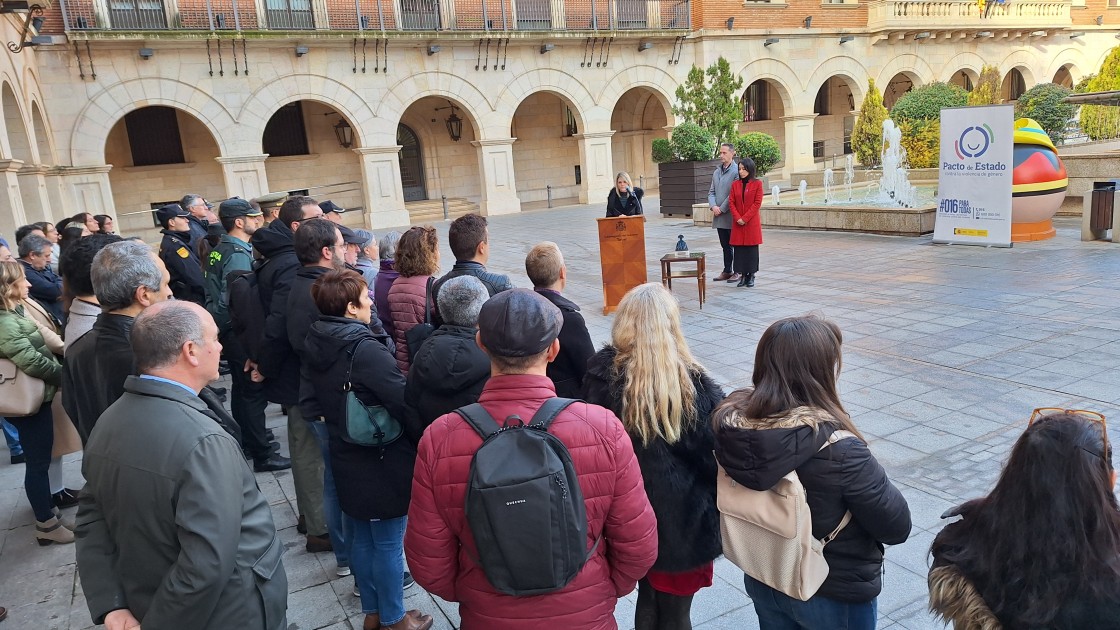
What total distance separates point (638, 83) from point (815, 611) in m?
23.2

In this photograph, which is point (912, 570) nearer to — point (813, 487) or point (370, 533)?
point (813, 487)

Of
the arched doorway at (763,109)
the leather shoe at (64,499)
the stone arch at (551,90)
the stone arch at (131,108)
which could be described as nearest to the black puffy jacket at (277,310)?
the leather shoe at (64,499)

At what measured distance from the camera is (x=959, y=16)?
1089 inches

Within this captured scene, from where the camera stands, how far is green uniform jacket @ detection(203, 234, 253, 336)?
17.1ft

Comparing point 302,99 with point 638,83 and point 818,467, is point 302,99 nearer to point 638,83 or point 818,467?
point 638,83

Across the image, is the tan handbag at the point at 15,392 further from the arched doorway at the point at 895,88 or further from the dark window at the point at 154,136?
the arched doorway at the point at 895,88

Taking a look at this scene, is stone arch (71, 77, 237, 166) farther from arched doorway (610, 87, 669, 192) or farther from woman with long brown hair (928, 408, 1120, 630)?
woman with long brown hair (928, 408, 1120, 630)

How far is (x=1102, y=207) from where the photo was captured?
1023 centimetres

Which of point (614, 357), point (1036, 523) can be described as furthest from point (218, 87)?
point (1036, 523)

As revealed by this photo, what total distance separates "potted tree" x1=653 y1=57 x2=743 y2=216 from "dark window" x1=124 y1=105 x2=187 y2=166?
1395cm

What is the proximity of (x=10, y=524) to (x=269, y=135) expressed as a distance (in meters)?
19.5

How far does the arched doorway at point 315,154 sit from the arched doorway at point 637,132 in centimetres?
1000

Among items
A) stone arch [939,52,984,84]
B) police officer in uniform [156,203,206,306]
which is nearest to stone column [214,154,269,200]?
police officer in uniform [156,203,206,306]

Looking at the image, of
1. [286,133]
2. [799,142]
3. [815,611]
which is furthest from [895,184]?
[286,133]
